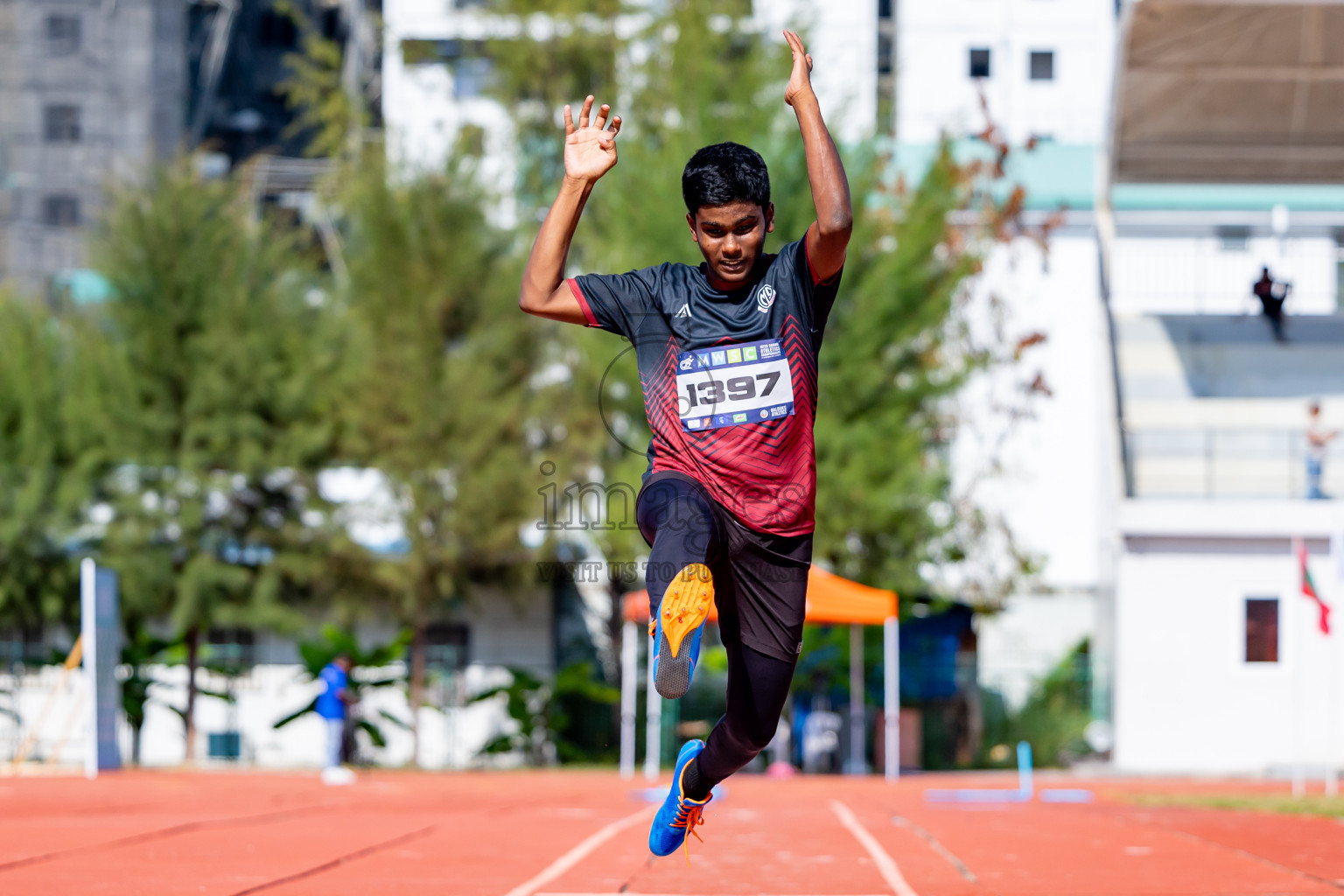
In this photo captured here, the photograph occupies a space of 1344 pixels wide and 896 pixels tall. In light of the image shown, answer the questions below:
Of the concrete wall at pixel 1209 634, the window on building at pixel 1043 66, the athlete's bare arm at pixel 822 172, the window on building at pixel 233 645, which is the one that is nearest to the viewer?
the athlete's bare arm at pixel 822 172

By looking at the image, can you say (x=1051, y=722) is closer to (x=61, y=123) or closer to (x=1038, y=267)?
(x=1038, y=267)

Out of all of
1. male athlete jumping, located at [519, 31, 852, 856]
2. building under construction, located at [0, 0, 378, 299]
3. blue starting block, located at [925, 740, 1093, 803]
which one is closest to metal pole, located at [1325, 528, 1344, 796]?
blue starting block, located at [925, 740, 1093, 803]

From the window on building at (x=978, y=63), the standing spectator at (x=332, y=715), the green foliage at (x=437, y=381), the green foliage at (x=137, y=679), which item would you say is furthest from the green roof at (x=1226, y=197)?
the green foliage at (x=137, y=679)

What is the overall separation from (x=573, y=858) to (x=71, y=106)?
43.4 m

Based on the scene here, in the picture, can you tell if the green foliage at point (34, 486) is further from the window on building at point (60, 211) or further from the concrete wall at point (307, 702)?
the window on building at point (60, 211)

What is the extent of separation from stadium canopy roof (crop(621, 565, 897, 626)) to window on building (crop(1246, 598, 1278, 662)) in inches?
270

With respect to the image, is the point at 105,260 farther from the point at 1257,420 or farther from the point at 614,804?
the point at 1257,420

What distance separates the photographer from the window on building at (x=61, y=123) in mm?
46344

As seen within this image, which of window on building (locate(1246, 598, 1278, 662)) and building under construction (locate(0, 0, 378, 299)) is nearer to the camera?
window on building (locate(1246, 598, 1278, 662))

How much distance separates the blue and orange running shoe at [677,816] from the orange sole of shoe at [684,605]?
115 centimetres

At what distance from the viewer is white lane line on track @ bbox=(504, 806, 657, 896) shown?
656cm

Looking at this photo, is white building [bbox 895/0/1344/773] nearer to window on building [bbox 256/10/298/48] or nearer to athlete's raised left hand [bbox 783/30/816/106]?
athlete's raised left hand [bbox 783/30/816/106]

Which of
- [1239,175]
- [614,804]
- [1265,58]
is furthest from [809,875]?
[1239,175]

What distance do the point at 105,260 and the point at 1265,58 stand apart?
720 inches
